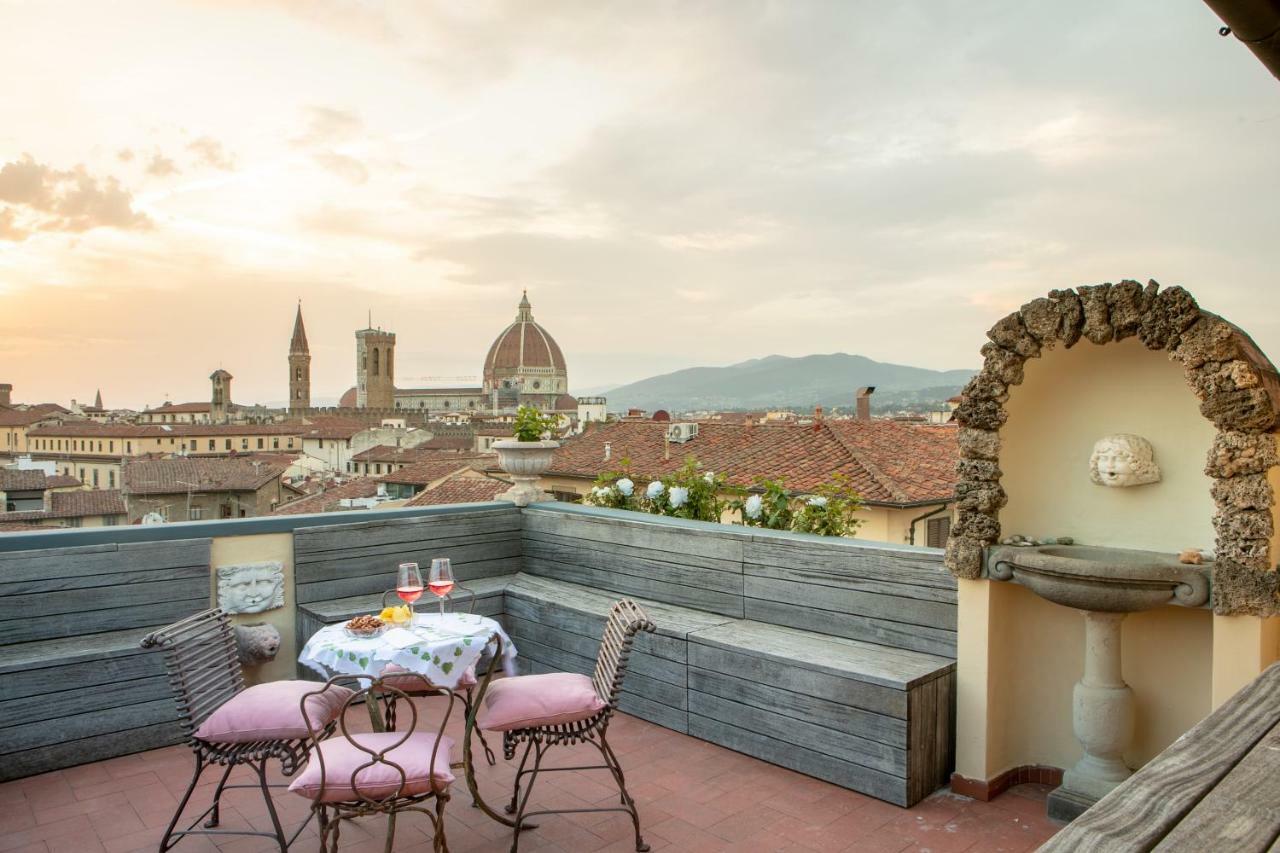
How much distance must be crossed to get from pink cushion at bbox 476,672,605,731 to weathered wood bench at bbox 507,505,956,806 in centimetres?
99

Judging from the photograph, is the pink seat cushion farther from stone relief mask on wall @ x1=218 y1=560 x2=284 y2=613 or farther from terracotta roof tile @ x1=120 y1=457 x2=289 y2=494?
terracotta roof tile @ x1=120 y1=457 x2=289 y2=494

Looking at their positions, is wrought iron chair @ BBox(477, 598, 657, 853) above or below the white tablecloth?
below

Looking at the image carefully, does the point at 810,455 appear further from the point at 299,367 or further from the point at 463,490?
the point at 299,367

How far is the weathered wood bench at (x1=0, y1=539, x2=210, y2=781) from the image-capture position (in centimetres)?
373

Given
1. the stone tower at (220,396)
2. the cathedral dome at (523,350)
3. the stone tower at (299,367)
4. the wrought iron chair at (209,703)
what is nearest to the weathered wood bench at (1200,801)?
the wrought iron chair at (209,703)

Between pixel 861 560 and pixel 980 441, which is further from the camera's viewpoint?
pixel 861 560

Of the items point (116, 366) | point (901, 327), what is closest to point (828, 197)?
point (901, 327)

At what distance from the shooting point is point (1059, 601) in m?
3.02

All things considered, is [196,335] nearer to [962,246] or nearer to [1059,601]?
[962,246]

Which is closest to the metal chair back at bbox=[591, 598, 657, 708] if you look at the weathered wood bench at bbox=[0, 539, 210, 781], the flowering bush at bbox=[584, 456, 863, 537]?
the flowering bush at bbox=[584, 456, 863, 537]

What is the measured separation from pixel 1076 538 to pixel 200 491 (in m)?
31.0

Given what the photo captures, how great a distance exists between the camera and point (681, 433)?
1983cm

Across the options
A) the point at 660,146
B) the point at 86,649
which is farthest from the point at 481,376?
the point at 86,649

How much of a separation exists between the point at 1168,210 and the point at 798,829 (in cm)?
404
